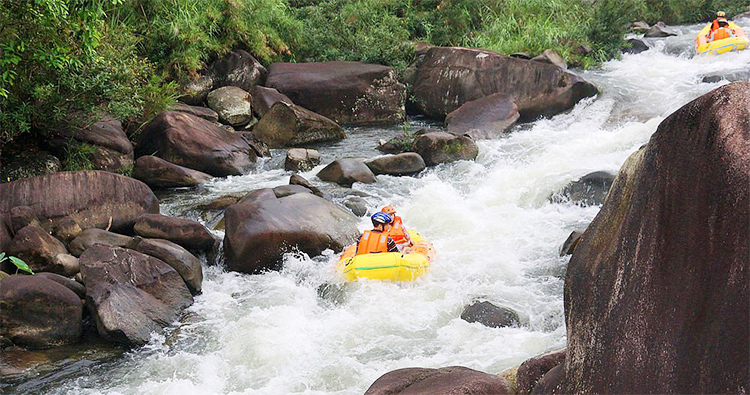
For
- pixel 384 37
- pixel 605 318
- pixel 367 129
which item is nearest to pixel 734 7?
pixel 384 37

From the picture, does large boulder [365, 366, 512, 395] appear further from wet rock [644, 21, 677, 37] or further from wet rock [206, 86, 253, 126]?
wet rock [644, 21, 677, 37]

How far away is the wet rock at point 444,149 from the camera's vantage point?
12836mm

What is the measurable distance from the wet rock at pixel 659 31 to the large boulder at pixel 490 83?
6.52 metres

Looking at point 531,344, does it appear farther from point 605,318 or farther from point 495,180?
point 495,180

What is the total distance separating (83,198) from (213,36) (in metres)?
7.72

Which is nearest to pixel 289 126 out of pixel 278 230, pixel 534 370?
pixel 278 230

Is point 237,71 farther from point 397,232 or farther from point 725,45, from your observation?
point 725,45

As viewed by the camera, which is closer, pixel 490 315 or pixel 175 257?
pixel 490 315

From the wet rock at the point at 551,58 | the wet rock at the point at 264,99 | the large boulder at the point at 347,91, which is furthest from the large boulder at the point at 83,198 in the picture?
the wet rock at the point at 551,58

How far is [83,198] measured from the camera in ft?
30.5

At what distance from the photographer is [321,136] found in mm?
14367

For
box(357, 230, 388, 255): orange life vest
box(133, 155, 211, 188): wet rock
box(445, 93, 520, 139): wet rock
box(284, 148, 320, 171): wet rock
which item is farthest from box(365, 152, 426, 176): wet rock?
box(357, 230, 388, 255): orange life vest

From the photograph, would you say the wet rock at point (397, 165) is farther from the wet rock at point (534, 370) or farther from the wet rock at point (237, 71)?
the wet rock at point (534, 370)

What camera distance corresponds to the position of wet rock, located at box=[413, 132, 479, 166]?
12.8 m
